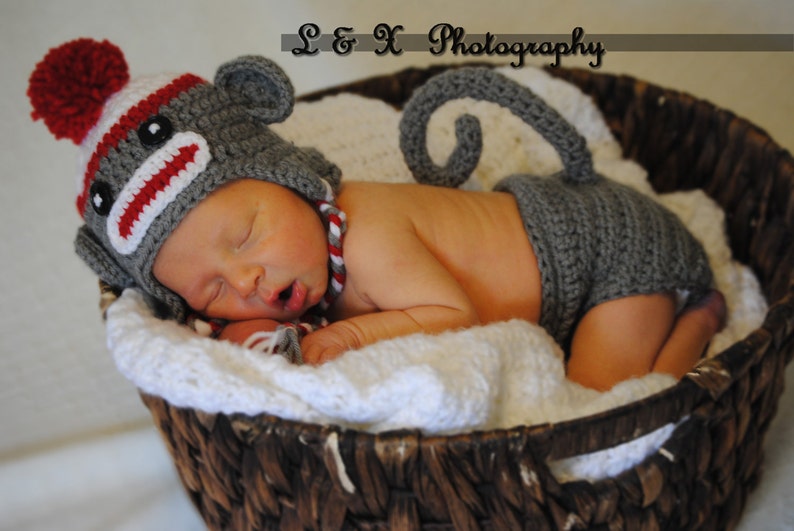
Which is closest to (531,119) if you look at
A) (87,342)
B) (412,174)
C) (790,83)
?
(412,174)

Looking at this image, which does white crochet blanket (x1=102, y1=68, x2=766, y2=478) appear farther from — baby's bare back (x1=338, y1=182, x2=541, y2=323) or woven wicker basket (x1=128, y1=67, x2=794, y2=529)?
baby's bare back (x1=338, y1=182, x2=541, y2=323)

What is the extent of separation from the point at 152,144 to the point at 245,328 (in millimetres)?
224

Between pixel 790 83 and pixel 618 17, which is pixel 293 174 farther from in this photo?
pixel 790 83

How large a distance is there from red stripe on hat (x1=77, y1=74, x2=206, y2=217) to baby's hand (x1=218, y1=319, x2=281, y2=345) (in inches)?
8.5

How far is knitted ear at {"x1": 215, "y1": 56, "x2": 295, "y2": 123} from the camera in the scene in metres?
0.98

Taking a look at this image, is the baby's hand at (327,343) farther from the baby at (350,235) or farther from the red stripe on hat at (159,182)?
the red stripe on hat at (159,182)

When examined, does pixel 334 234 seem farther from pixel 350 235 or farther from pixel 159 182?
pixel 159 182

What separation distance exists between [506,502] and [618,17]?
1321 millimetres

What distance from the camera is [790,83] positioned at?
67.2 inches

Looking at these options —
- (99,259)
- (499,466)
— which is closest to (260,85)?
(99,259)

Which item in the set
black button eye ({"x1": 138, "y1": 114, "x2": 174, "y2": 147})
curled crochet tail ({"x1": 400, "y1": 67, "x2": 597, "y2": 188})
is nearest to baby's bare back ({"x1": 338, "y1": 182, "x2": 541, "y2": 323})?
curled crochet tail ({"x1": 400, "y1": 67, "x2": 597, "y2": 188})

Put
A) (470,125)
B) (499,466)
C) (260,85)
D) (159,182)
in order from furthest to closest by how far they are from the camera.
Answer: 1. (470,125)
2. (260,85)
3. (159,182)
4. (499,466)

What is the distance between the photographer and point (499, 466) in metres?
0.69

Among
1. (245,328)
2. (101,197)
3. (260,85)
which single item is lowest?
(245,328)
